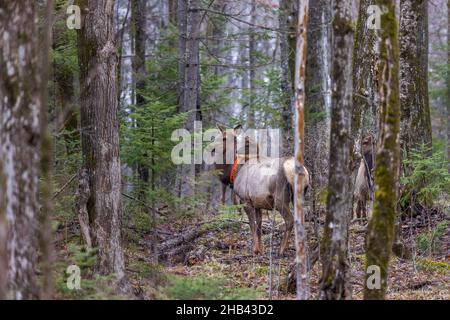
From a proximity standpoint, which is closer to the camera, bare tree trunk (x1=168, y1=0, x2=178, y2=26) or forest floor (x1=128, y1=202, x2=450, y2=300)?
forest floor (x1=128, y1=202, x2=450, y2=300)

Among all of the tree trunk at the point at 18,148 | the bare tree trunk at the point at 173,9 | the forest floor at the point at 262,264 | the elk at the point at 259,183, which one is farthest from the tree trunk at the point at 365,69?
the bare tree trunk at the point at 173,9

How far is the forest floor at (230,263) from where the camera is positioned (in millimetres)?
9047

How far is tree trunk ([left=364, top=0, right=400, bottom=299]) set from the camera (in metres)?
8.38

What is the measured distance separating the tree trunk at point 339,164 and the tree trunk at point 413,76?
6.20m

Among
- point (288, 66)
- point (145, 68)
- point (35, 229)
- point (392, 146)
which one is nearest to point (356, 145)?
point (392, 146)

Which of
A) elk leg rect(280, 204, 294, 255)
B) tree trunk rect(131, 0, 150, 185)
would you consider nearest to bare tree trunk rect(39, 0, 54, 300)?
elk leg rect(280, 204, 294, 255)

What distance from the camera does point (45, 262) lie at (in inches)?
276

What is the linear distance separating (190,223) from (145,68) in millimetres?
6890

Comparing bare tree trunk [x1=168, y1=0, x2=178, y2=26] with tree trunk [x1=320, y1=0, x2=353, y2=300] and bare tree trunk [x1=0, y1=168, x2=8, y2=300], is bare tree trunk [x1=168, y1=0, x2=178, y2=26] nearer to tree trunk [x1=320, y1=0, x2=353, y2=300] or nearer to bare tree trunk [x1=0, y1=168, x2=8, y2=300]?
tree trunk [x1=320, y1=0, x2=353, y2=300]

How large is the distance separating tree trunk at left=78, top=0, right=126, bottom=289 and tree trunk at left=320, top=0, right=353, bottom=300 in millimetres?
3527

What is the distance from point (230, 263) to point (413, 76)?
630cm

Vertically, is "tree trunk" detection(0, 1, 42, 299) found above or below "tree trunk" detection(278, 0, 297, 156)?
below

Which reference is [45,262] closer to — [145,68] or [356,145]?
[356,145]

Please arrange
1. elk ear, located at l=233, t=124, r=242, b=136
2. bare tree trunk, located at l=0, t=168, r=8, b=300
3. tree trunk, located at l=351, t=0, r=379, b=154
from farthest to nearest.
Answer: elk ear, located at l=233, t=124, r=242, b=136 → tree trunk, located at l=351, t=0, r=379, b=154 → bare tree trunk, located at l=0, t=168, r=8, b=300
